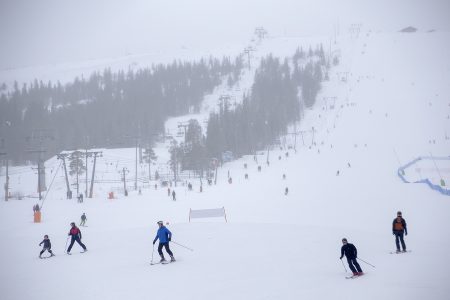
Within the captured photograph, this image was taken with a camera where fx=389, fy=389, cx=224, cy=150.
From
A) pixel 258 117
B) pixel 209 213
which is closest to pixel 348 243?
pixel 209 213

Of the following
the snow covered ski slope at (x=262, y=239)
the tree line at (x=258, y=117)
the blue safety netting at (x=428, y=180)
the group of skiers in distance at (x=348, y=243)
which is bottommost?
the snow covered ski slope at (x=262, y=239)

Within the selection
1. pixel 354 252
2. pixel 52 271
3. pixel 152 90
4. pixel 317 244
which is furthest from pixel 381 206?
pixel 152 90

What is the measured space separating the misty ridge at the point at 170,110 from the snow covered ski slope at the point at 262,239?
76.3 feet

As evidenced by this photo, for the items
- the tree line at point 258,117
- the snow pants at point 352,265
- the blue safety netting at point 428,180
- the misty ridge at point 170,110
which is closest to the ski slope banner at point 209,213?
the snow pants at point 352,265

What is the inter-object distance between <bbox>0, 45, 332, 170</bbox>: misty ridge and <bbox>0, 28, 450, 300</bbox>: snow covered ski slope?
23257 millimetres

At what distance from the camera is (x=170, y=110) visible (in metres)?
137

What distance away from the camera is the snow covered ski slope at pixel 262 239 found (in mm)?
11047

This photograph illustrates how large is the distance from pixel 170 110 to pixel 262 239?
403 feet

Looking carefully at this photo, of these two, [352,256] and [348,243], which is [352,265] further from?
[348,243]

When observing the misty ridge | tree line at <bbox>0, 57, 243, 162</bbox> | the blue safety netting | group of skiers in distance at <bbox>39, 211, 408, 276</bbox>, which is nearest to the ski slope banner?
group of skiers in distance at <bbox>39, 211, 408, 276</bbox>

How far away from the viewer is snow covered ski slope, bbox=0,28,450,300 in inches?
435

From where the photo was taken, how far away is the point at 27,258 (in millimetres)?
16484

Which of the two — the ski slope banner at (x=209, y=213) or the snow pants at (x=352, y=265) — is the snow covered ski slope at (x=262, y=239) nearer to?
the snow pants at (x=352, y=265)

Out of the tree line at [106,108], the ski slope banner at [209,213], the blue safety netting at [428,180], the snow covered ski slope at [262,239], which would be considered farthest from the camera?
the tree line at [106,108]
